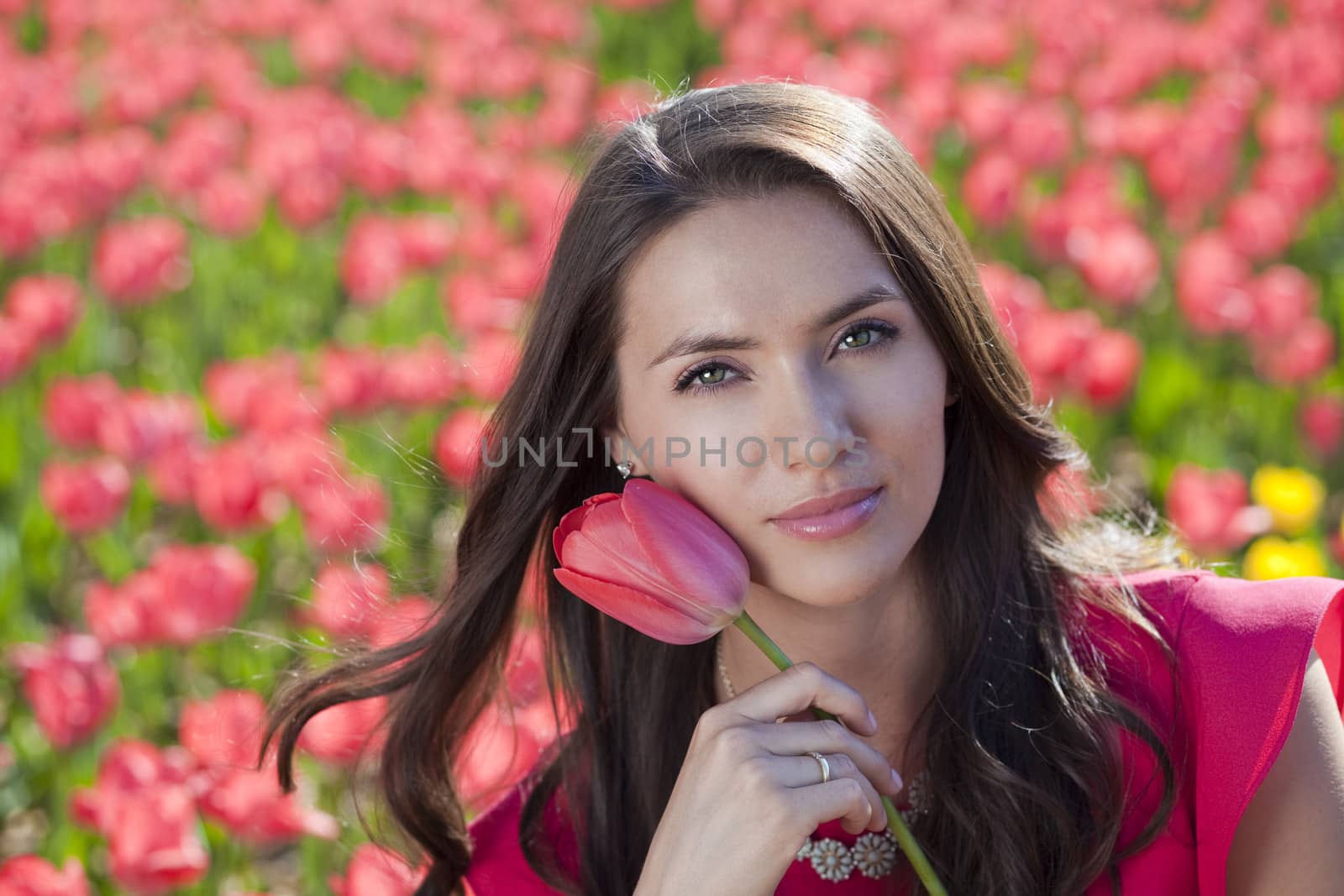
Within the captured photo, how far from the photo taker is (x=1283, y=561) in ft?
9.82

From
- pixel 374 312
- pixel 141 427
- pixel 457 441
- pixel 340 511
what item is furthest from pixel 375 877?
pixel 374 312

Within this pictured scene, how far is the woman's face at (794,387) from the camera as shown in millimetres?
1840

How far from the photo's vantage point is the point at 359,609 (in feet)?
9.04

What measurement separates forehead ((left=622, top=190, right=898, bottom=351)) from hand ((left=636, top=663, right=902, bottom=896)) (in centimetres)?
44

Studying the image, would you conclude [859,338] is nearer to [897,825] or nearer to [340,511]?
[897,825]

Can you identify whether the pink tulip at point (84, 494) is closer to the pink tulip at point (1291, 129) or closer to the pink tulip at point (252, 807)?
the pink tulip at point (252, 807)

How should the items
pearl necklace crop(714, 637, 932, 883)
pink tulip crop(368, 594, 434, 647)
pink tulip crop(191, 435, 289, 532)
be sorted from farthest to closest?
1. pink tulip crop(191, 435, 289, 532)
2. pink tulip crop(368, 594, 434, 647)
3. pearl necklace crop(714, 637, 932, 883)

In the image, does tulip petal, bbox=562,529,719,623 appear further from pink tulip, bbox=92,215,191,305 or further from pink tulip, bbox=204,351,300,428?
pink tulip, bbox=92,215,191,305

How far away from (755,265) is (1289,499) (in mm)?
1888

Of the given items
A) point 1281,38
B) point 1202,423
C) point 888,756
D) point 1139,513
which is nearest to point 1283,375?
point 1202,423

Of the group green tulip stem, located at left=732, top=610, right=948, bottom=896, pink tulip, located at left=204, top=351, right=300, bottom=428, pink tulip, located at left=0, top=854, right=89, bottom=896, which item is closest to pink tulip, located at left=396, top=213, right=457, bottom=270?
pink tulip, located at left=204, top=351, right=300, bottom=428

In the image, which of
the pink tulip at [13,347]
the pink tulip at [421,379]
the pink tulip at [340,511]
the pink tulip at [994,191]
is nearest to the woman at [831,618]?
the pink tulip at [340,511]

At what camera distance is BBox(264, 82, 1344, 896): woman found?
1.85m

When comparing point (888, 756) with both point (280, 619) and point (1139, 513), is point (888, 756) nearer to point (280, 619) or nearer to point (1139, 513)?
point (1139, 513)
